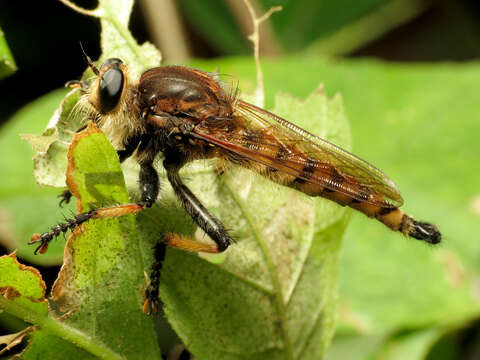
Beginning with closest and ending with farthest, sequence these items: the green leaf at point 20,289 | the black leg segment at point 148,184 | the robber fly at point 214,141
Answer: the green leaf at point 20,289 → the black leg segment at point 148,184 → the robber fly at point 214,141

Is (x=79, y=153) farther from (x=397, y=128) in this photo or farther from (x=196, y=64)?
(x=397, y=128)

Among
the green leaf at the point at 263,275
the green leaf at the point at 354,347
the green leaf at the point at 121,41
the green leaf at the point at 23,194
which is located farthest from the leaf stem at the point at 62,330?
the green leaf at the point at 354,347

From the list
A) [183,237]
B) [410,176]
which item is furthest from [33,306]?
[410,176]

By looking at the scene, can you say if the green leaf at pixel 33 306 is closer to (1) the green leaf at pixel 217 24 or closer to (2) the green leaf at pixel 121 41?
(2) the green leaf at pixel 121 41

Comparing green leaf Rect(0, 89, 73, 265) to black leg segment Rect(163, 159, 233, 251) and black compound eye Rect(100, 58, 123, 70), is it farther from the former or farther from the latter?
black compound eye Rect(100, 58, 123, 70)

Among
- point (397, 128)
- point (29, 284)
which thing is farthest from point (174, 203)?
point (397, 128)

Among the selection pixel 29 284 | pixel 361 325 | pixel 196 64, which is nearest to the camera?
pixel 29 284
